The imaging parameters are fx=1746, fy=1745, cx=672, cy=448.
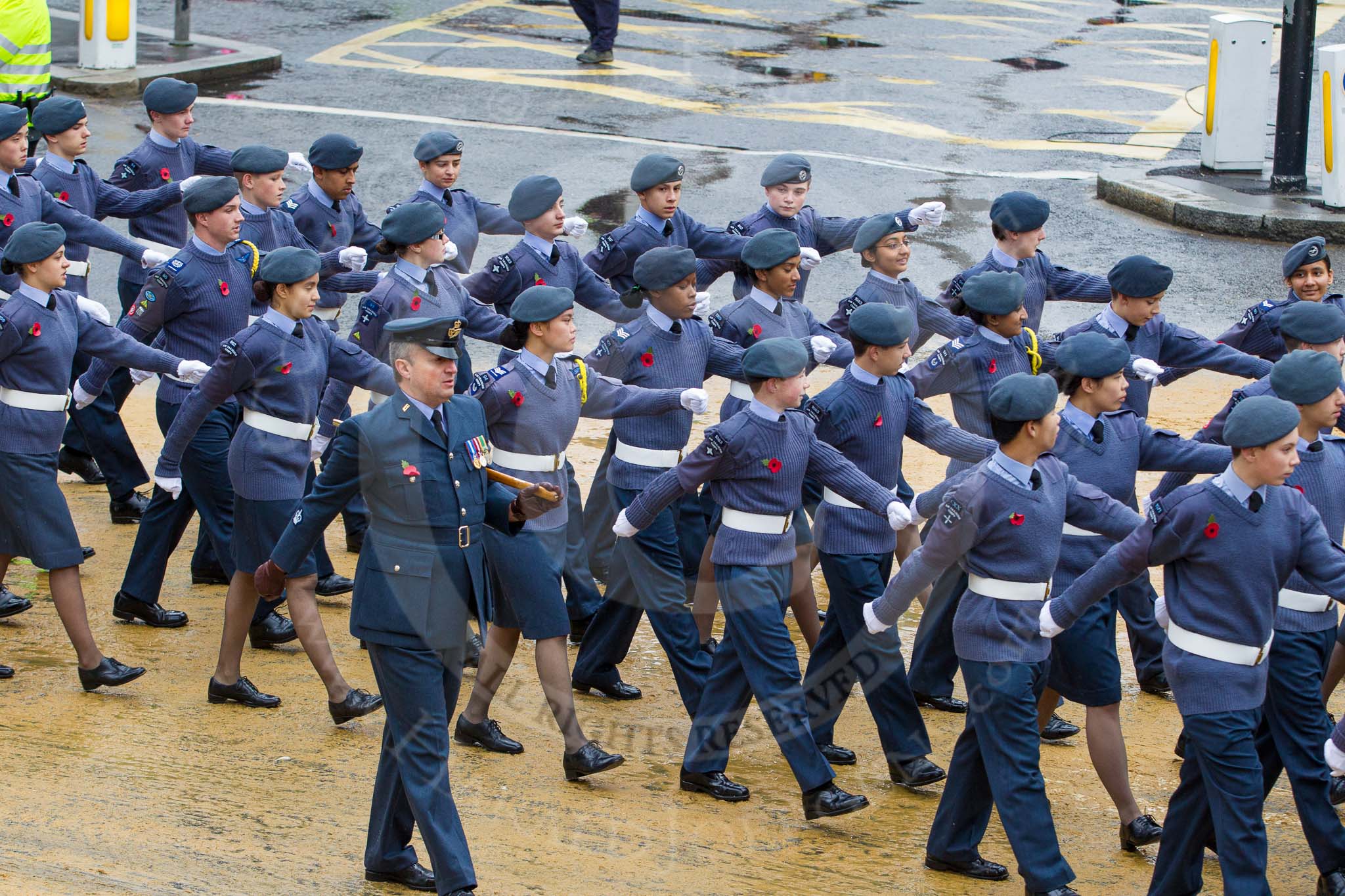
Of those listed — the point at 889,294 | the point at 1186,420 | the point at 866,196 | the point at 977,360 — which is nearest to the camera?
the point at 977,360

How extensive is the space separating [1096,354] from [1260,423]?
37.6 inches

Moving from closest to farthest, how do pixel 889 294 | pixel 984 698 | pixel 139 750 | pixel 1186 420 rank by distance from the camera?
pixel 984 698 < pixel 139 750 < pixel 889 294 < pixel 1186 420

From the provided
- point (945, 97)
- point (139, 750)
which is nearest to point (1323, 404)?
point (139, 750)

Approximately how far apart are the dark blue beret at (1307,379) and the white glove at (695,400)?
2092 mm

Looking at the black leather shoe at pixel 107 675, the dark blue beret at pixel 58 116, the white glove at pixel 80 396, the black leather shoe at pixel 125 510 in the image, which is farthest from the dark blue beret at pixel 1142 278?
the dark blue beret at pixel 58 116

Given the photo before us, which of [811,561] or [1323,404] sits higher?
[1323,404]

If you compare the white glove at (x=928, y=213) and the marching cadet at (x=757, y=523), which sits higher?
the white glove at (x=928, y=213)

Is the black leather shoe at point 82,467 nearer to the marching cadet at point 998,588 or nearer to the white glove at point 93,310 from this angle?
the white glove at point 93,310

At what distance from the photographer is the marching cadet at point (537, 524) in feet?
20.6

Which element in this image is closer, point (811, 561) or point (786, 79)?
point (811, 561)

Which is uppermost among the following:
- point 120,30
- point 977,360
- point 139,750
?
point 120,30

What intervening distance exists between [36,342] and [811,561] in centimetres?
326

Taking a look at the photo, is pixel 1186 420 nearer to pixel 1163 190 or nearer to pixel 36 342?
pixel 1163 190

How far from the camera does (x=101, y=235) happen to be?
8.47 m
